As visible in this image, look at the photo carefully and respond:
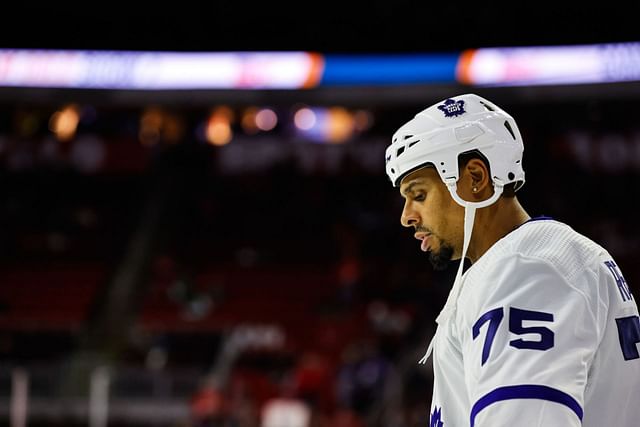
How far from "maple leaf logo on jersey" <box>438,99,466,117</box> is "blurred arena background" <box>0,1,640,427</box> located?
8.44 metres

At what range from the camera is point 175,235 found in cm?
1731

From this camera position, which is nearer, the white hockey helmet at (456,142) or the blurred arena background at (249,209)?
the white hockey helmet at (456,142)

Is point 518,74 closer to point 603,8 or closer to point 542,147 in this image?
point 603,8

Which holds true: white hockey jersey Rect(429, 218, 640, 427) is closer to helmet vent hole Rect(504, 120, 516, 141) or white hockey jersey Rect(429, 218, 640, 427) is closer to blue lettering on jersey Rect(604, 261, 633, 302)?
blue lettering on jersey Rect(604, 261, 633, 302)

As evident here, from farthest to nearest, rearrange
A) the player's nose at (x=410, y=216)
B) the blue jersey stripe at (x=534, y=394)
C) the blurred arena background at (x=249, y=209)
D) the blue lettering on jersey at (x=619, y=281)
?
the blurred arena background at (x=249, y=209) → the player's nose at (x=410, y=216) → the blue lettering on jersey at (x=619, y=281) → the blue jersey stripe at (x=534, y=394)

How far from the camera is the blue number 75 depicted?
4.80 ft

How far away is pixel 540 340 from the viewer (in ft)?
4.80

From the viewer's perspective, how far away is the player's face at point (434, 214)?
179 cm

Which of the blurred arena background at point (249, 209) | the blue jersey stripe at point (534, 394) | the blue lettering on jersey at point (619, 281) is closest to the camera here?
the blue jersey stripe at point (534, 394)

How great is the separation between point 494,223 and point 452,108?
0.24 metres

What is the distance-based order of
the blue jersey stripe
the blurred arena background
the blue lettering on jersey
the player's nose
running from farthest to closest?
the blurred arena background → the player's nose → the blue lettering on jersey → the blue jersey stripe

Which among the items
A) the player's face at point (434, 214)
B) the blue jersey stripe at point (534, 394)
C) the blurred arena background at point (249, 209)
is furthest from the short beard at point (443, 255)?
the blurred arena background at point (249, 209)

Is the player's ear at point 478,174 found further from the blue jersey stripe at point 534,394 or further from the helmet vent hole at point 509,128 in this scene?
the blue jersey stripe at point 534,394

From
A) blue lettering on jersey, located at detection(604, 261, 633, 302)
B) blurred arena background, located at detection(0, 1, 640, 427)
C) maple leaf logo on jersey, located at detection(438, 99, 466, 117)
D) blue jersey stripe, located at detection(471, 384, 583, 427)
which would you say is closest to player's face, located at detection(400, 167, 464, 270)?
maple leaf logo on jersey, located at detection(438, 99, 466, 117)
